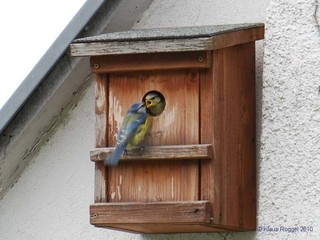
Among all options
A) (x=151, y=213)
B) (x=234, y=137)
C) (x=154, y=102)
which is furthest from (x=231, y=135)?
(x=151, y=213)

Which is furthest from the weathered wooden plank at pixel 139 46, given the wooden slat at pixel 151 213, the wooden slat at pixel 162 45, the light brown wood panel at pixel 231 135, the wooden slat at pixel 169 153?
the wooden slat at pixel 151 213

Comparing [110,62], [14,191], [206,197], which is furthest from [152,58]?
[14,191]

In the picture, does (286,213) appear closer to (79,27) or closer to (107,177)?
(107,177)

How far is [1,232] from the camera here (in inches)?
225

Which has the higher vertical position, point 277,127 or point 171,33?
point 171,33

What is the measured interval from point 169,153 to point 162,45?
38 centimetres

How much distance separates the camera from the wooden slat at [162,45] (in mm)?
4781

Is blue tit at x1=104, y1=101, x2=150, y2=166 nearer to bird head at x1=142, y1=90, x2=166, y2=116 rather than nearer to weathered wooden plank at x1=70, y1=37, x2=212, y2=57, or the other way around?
bird head at x1=142, y1=90, x2=166, y2=116

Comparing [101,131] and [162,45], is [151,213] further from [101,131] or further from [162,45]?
[162,45]

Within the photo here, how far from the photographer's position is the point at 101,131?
5020 mm

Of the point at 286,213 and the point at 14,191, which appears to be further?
the point at 14,191

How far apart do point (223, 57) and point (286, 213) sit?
1.99 ft

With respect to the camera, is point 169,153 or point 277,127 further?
point 277,127

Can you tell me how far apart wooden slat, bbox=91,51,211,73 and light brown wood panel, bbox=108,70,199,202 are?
44 millimetres
